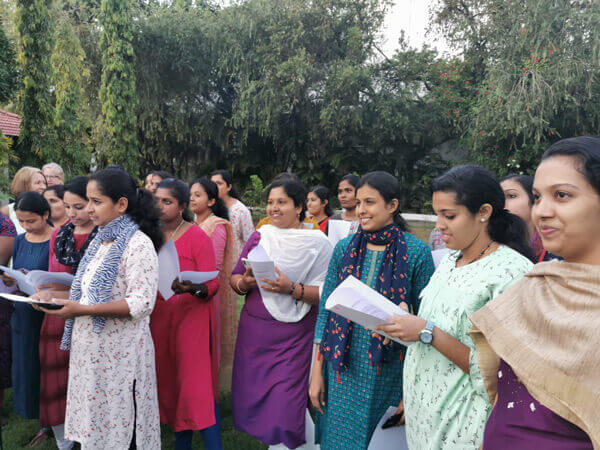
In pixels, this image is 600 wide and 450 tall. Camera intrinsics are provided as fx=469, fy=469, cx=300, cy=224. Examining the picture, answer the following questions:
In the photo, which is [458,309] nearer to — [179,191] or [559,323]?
[559,323]

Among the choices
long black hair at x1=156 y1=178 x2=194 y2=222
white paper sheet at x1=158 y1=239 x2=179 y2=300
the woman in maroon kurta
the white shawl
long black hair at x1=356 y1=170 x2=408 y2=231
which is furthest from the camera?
long black hair at x1=156 y1=178 x2=194 y2=222

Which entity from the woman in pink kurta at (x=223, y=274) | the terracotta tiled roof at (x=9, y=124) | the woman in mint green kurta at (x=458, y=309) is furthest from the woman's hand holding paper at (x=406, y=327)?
the terracotta tiled roof at (x=9, y=124)

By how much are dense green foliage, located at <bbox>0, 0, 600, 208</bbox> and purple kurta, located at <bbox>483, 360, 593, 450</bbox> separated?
1249 centimetres

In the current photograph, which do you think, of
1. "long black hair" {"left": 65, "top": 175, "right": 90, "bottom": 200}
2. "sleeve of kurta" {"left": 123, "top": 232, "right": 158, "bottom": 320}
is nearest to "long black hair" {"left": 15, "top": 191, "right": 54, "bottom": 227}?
"long black hair" {"left": 65, "top": 175, "right": 90, "bottom": 200}

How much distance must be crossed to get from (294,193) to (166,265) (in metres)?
0.99

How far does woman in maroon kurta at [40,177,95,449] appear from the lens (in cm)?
312

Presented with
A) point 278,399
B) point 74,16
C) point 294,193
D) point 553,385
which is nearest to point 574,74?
point 294,193

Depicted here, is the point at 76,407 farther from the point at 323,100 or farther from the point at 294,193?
the point at 323,100

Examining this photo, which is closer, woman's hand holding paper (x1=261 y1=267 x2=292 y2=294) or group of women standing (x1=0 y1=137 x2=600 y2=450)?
group of women standing (x1=0 y1=137 x2=600 y2=450)

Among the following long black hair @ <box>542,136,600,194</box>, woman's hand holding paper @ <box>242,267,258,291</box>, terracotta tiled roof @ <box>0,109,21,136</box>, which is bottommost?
woman's hand holding paper @ <box>242,267,258,291</box>

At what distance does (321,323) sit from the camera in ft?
8.41

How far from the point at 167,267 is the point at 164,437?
1605mm

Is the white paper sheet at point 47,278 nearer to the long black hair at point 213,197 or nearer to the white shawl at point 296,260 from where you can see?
the white shawl at point 296,260

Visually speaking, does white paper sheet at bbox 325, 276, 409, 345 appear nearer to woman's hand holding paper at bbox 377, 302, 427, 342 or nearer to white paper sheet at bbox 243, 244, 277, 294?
woman's hand holding paper at bbox 377, 302, 427, 342
